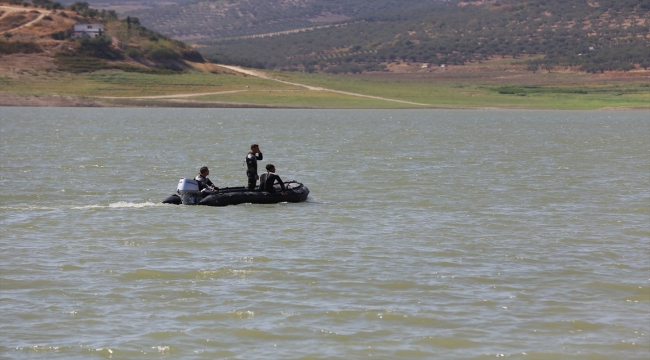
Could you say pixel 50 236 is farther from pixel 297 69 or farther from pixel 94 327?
pixel 297 69

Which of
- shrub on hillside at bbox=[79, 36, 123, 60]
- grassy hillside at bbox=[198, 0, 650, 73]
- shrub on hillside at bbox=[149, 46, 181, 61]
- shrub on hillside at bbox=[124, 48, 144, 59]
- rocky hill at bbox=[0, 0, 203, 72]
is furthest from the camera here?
grassy hillside at bbox=[198, 0, 650, 73]

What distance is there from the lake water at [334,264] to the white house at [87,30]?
7279cm

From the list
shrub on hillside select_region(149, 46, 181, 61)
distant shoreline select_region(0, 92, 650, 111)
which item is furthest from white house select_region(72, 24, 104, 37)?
distant shoreline select_region(0, 92, 650, 111)

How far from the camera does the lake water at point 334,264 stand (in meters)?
11.7

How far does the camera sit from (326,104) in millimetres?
93438

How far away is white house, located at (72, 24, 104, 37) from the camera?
104 meters

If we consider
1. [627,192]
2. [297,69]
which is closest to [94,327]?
[627,192]

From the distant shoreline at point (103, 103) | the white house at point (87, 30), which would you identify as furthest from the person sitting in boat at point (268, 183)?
the white house at point (87, 30)

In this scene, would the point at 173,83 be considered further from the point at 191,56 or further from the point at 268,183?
the point at 268,183

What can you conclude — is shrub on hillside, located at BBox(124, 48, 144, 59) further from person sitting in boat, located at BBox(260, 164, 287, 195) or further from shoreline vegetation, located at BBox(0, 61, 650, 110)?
person sitting in boat, located at BBox(260, 164, 287, 195)

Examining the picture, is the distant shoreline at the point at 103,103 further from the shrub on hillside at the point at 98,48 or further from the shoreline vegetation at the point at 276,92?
the shrub on hillside at the point at 98,48

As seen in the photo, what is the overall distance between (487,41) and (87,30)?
7191 centimetres

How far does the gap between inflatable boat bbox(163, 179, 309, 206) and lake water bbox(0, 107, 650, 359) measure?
0.86ft

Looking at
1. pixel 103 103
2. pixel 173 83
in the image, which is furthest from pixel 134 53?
pixel 103 103
